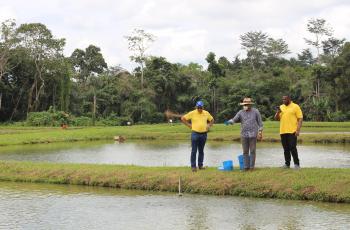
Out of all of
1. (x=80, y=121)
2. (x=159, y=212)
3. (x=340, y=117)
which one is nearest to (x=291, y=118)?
(x=159, y=212)

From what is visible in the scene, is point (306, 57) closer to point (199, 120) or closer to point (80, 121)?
point (80, 121)

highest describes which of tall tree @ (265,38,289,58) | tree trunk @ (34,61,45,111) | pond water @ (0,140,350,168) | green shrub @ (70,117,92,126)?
tall tree @ (265,38,289,58)

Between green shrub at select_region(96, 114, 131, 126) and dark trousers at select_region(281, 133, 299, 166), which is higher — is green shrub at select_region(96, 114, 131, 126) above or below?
above

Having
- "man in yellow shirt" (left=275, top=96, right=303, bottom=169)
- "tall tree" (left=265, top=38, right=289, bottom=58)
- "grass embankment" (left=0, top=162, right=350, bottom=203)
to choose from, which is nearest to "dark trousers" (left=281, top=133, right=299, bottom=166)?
"man in yellow shirt" (left=275, top=96, right=303, bottom=169)

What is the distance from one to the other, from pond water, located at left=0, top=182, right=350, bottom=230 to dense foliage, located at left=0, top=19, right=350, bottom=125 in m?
45.2

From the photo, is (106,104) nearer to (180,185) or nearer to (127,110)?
(127,110)

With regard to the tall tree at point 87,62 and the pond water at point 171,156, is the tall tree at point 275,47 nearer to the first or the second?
the tall tree at point 87,62

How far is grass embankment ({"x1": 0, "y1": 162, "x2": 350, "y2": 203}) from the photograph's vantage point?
12.5 m

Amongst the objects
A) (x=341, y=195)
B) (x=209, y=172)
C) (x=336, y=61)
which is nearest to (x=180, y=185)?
(x=209, y=172)

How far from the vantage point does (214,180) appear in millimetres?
14008

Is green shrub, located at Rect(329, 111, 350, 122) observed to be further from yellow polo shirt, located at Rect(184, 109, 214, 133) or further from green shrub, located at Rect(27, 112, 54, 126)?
yellow polo shirt, located at Rect(184, 109, 214, 133)

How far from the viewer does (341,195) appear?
11.9 m

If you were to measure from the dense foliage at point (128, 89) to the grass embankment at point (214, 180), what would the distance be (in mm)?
41410

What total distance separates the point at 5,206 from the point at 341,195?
7954 mm
